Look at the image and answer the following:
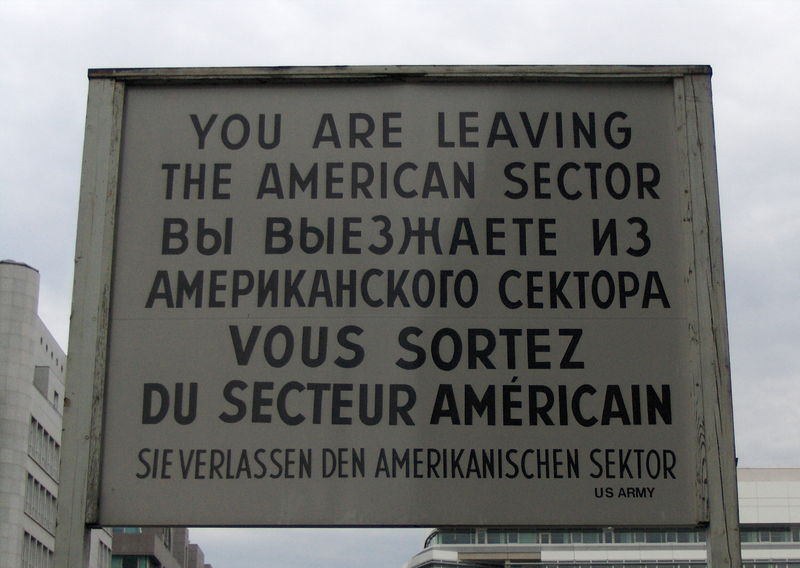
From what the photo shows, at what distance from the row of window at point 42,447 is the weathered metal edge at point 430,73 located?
68025 mm

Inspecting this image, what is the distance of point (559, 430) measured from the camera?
6.10 metres

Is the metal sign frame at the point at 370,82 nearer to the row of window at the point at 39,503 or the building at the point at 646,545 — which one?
the row of window at the point at 39,503

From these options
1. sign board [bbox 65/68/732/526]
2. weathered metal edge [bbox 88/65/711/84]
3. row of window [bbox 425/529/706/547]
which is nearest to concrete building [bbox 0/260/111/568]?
row of window [bbox 425/529/706/547]

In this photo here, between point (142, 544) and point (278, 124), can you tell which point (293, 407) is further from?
point (142, 544)

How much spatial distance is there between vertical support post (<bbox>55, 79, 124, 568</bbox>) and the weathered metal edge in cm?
35

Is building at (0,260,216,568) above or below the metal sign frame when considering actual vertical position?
above

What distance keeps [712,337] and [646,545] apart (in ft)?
332

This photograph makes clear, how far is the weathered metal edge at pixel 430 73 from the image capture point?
266 inches

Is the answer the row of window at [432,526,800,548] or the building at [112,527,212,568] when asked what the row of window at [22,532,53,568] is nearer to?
the building at [112,527,212,568]

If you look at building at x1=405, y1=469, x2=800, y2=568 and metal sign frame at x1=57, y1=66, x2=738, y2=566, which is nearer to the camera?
metal sign frame at x1=57, y1=66, x2=738, y2=566

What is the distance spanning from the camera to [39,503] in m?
75.1

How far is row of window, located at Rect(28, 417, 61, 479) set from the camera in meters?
72.9

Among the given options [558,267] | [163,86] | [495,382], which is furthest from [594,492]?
[163,86]

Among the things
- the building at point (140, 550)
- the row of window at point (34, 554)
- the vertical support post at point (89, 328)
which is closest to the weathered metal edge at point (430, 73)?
the vertical support post at point (89, 328)
